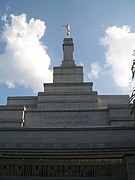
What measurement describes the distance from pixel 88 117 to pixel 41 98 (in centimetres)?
619

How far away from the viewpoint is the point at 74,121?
22.7 m

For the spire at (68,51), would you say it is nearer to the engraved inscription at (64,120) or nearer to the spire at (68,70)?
the spire at (68,70)

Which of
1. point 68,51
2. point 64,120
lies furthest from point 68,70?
point 64,120

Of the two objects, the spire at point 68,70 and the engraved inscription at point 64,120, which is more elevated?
the spire at point 68,70

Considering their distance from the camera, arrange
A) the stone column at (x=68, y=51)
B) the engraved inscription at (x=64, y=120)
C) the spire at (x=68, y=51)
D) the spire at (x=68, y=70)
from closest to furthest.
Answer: the engraved inscription at (x=64, y=120) < the spire at (x=68, y=70) < the spire at (x=68, y=51) < the stone column at (x=68, y=51)

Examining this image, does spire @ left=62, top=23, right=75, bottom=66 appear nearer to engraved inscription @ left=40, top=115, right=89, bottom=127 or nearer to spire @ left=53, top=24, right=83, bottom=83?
spire @ left=53, top=24, right=83, bottom=83

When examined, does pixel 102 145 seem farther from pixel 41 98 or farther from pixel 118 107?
pixel 41 98

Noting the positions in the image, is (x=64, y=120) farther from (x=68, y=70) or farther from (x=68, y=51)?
(x=68, y=51)

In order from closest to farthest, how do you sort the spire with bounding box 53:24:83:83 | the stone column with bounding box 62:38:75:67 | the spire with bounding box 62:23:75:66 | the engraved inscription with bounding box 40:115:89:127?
the engraved inscription with bounding box 40:115:89:127 < the spire with bounding box 53:24:83:83 < the spire with bounding box 62:23:75:66 < the stone column with bounding box 62:38:75:67

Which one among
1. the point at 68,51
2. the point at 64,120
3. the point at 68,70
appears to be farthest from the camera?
the point at 68,51

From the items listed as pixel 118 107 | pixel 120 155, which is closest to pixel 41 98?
pixel 118 107

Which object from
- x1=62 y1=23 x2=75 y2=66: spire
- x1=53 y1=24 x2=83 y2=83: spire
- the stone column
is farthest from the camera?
the stone column

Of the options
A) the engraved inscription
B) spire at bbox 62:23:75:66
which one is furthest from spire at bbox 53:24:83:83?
the engraved inscription

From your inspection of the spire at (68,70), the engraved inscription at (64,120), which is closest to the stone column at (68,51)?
the spire at (68,70)
